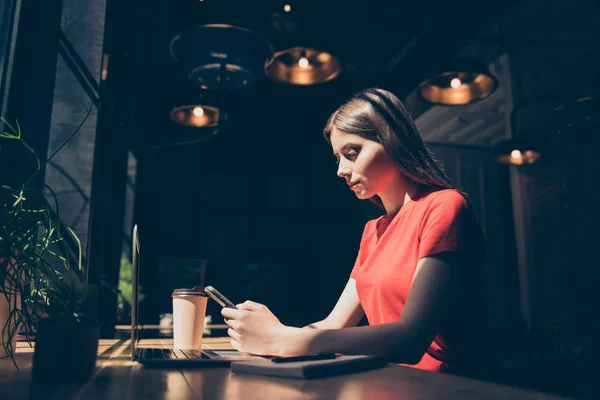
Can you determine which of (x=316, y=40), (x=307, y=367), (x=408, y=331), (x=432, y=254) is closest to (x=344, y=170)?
(x=432, y=254)

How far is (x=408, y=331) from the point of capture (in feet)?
3.21

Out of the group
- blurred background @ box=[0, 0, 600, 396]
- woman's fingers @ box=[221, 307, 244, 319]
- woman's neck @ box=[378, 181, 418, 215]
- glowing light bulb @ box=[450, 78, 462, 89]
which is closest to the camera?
woman's fingers @ box=[221, 307, 244, 319]

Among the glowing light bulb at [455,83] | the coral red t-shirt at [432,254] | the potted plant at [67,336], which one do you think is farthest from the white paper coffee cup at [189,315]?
the glowing light bulb at [455,83]

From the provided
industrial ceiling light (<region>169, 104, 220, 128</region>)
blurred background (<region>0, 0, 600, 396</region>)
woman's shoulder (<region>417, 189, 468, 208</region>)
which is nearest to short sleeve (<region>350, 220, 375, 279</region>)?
woman's shoulder (<region>417, 189, 468, 208</region>)

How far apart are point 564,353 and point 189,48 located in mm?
3506

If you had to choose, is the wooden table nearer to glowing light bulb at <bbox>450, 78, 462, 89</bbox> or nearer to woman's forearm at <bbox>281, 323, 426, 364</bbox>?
woman's forearm at <bbox>281, 323, 426, 364</bbox>

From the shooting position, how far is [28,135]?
1371 mm

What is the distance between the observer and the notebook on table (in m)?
0.65

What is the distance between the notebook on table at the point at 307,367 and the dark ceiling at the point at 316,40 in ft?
6.30

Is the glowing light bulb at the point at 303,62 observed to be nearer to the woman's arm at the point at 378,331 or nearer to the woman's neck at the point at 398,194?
the woman's neck at the point at 398,194

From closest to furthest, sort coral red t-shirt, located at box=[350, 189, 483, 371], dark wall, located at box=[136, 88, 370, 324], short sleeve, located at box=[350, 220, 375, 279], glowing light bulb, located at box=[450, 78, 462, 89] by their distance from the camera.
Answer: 1. coral red t-shirt, located at box=[350, 189, 483, 371]
2. short sleeve, located at box=[350, 220, 375, 279]
3. glowing light bulb, located at box=[450, 78, 462, 89]
4. dark wall, located at box=[136, 88, 370, 324]

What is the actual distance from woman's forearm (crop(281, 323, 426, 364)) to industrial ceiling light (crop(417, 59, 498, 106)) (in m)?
1.93

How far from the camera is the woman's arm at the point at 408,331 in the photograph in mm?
920

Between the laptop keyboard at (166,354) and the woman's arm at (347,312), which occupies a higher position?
the woman's arm at (347,312)
